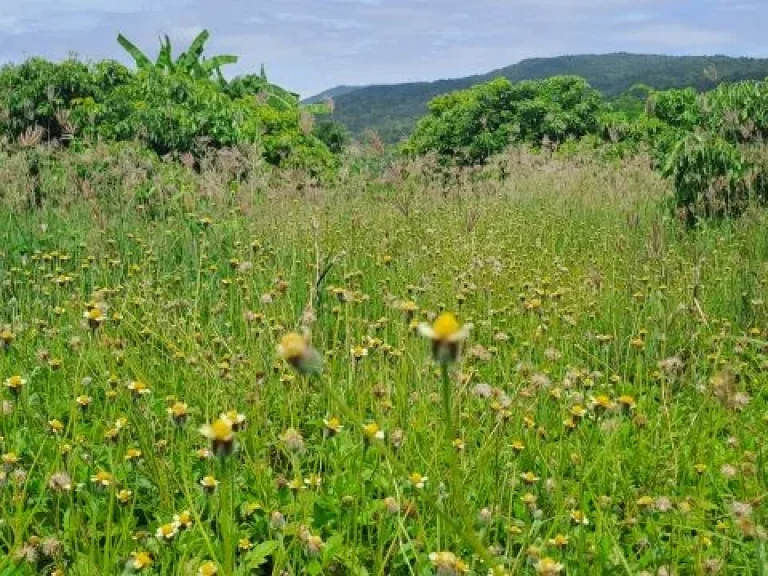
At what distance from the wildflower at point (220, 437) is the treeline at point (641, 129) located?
458 centimetres

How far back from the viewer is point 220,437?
44.1 inches

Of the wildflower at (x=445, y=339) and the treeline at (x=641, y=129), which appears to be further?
the treeline at (x=641, y=129)

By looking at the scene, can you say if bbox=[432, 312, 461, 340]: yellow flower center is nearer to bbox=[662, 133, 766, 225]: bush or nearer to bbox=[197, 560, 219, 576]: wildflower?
bbox=[197, 560, 219, 576]: wildflower

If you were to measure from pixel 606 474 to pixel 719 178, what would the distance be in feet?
12.6

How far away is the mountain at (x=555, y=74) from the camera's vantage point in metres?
68.9

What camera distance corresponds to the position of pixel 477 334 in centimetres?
368

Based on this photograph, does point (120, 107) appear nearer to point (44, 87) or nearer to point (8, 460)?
point (44, 87)

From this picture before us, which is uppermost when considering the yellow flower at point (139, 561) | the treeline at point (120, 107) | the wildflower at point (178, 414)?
the treeline at point (120, 107)

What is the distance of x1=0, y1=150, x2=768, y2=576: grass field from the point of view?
6.49 ft

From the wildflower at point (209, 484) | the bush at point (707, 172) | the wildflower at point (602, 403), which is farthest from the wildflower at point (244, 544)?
the bush at point (707, 172)

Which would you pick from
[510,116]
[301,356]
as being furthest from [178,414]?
[510,116]

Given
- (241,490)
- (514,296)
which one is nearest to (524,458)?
(241,490)

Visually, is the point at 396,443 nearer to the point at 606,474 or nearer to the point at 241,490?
the point at 241,490

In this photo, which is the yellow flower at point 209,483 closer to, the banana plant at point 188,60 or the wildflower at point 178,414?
the wildflower at point 178,414
